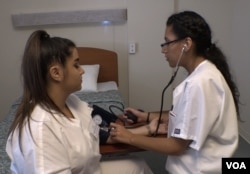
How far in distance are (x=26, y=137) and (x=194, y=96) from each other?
26.4 inches

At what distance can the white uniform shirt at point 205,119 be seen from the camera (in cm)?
117

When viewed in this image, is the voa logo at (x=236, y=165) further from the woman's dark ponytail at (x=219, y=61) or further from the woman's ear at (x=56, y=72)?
the woman's ear at (x=56, y=72)

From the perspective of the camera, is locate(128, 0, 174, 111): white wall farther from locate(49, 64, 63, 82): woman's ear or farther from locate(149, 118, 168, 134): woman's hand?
locate(49, 64, 63, 82): woman's ear

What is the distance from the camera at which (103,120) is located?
5.29ft

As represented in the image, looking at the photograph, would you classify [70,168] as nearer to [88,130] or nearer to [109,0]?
[88,130]

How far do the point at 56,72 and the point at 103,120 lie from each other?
549 millimetres

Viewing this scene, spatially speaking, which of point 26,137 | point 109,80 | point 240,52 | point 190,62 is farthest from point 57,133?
point 240,52

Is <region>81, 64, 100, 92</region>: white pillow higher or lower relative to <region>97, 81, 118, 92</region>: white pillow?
higher

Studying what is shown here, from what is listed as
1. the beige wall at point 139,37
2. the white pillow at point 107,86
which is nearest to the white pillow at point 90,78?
the white pillow at point 107,86

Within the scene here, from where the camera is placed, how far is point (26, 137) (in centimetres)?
102

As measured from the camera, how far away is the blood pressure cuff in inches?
56.2

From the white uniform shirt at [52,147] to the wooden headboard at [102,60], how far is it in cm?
183

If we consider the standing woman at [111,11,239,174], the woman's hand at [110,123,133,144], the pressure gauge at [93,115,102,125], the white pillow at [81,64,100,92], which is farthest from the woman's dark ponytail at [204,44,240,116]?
the white pillow at [81,64,100,92]

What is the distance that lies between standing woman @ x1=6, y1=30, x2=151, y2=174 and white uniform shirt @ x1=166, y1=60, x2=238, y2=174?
42 centimetres
